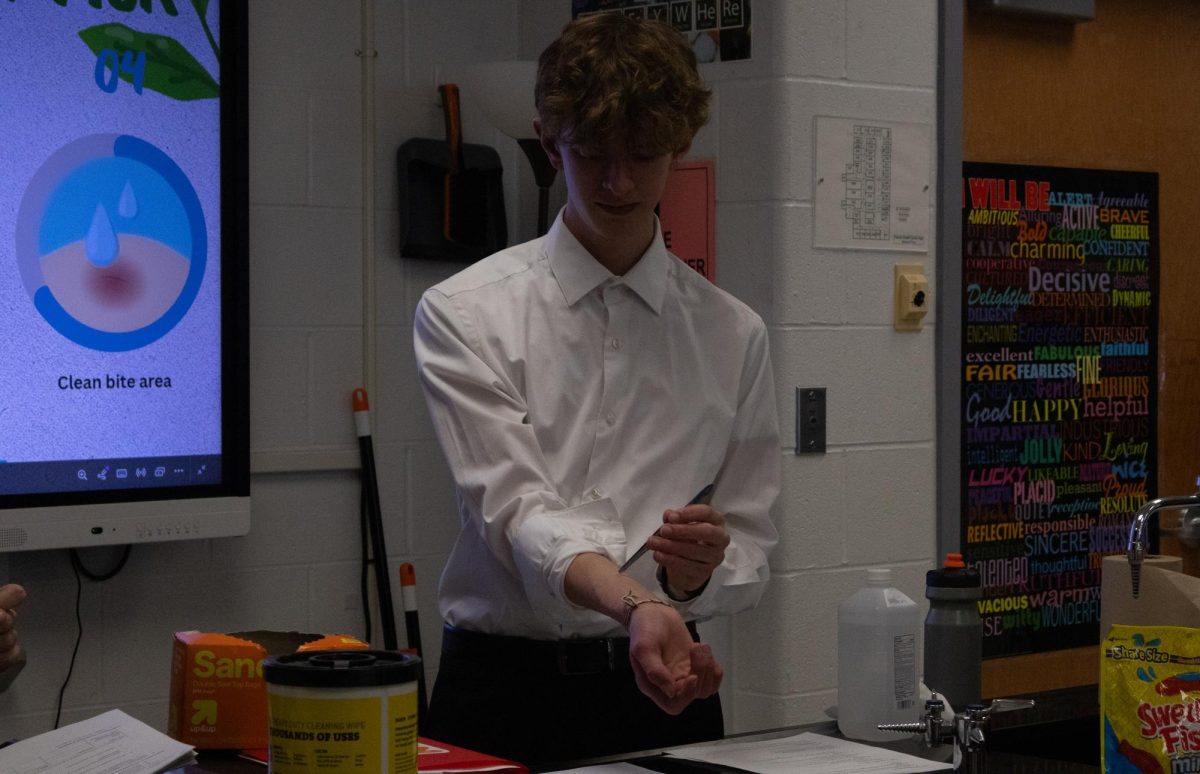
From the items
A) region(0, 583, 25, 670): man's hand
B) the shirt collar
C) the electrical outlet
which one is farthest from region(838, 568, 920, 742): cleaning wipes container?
the electrical outlet

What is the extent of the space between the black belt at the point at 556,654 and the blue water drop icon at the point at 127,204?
1176 mm

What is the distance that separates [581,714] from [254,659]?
1.49ft

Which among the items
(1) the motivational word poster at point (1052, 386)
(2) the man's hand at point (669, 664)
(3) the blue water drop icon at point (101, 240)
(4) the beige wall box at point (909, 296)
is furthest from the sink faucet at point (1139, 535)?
(3) the blue water drop icon at point (101, 240)

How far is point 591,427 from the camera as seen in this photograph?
1808 mm

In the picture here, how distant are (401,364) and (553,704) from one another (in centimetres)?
131

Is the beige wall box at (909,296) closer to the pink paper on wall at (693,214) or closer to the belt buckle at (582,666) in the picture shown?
the pink paper on wall at (693,214)

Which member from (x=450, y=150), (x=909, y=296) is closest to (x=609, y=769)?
(x=909, y=296)

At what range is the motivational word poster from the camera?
3.03 metres

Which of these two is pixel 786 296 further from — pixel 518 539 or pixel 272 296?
pixel 518 539

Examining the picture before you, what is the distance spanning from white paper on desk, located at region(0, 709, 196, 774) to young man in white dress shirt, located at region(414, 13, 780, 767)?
0.42 meters

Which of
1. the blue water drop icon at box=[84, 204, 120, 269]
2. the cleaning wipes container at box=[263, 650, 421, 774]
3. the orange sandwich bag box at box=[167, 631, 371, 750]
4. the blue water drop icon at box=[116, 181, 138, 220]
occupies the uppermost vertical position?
the blue water drop icon at box=[116, 181, 138, 220]

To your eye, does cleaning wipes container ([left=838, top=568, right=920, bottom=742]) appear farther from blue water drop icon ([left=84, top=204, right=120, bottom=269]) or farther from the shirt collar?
blue water drop icon ([left=84, top=204, right=120, bottom=269])

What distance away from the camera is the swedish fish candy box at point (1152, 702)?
1245 millimetres

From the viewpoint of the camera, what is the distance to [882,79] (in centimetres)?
278
